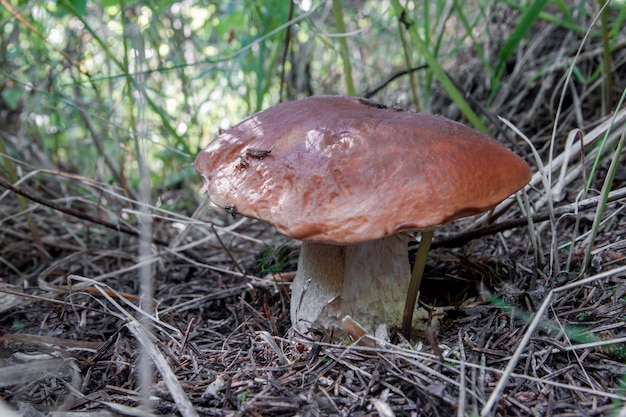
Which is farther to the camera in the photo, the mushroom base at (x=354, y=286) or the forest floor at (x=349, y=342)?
the mushroom base at (x=354, y=286)

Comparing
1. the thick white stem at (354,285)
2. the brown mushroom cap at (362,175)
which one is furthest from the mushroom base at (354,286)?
the brown mushroom cap at (362,175)

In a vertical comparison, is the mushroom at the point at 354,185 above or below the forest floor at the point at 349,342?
above

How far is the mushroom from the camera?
1.27 meters

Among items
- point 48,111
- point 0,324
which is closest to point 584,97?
point 0,324

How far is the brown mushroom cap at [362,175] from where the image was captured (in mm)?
1256

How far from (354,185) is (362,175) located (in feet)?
0.13

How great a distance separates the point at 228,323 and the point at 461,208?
1112 millimetres

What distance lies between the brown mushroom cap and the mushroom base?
443mm

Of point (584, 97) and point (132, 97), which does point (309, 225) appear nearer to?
point (132, 97)

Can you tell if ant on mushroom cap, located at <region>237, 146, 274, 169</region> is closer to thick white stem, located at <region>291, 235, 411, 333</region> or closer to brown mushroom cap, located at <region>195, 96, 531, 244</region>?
brown mushroom cap, located at <region>195, 96, 531, 244</region>

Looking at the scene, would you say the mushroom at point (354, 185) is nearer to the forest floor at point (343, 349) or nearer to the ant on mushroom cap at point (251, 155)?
the ant on mushroom cap at point (251, 155)

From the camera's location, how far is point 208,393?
133 centimetres

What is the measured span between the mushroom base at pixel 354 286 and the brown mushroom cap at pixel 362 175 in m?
0.44

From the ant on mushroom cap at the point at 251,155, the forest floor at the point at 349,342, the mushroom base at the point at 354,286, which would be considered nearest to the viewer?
the forest floor at the point at 349,342
